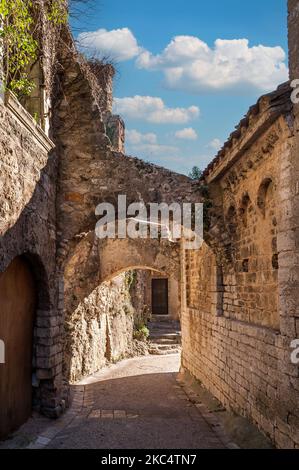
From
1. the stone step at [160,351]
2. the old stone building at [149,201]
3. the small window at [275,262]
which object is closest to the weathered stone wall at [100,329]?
the stone step at [160,351]

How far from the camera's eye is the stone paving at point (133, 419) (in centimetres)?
615

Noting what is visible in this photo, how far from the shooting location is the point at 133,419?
7648 mm

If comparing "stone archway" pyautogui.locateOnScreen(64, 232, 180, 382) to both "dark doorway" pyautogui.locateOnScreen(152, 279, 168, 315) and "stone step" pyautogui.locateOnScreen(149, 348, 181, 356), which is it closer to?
"stone step" pyautogui.locateOnScreen(149, 348, 181, 356)

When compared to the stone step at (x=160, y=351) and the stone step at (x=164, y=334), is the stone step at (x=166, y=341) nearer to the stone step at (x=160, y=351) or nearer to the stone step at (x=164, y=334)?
the stone step at (x=164, y=334)

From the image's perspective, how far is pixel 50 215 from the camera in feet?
23.7

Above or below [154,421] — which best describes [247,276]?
above

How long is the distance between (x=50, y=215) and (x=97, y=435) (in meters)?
Result: 3.30

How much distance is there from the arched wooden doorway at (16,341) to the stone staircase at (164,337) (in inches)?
417

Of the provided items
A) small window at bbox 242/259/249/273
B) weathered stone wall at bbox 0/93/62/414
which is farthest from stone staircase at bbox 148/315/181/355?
small window at bbox 242/259/249/273

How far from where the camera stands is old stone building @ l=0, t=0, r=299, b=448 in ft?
16.5

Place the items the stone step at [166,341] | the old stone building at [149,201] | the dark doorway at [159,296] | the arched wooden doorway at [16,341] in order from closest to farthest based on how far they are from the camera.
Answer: the old stone building at [149,201] → the arched wooden doorway at [16,341] → the stone step at [166,341] → the dark doorway at [159,296]

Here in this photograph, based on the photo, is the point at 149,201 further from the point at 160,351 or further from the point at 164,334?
the point at 164,334

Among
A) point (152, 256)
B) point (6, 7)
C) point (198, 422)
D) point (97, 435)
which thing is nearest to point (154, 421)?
point (198, 422)
